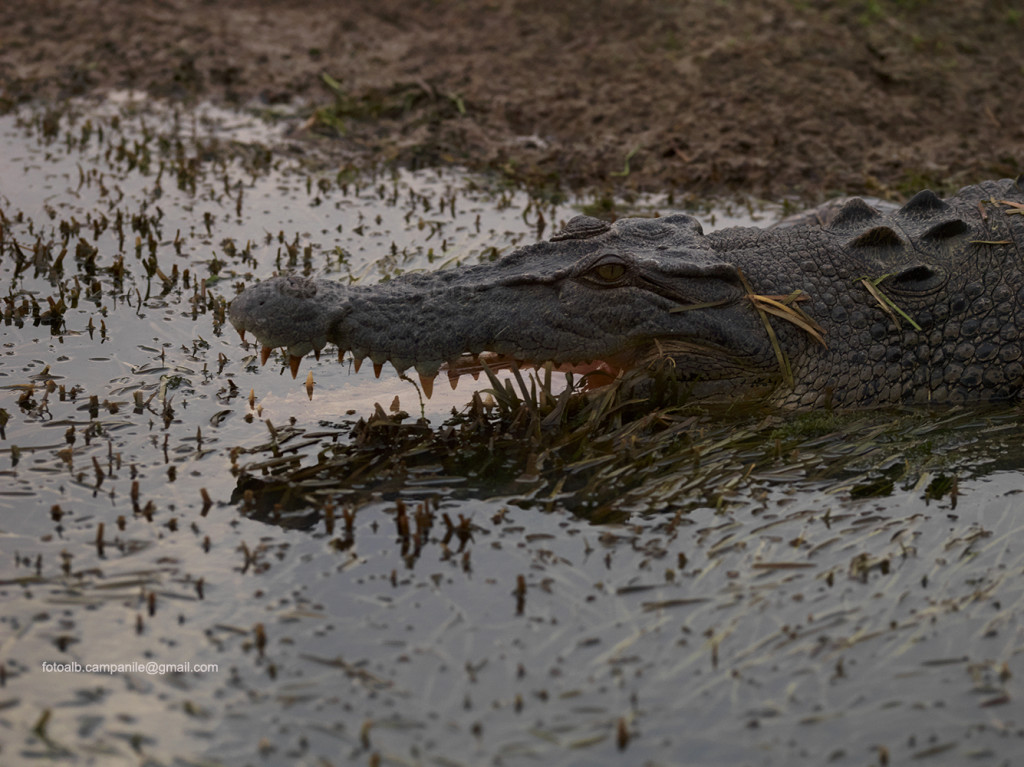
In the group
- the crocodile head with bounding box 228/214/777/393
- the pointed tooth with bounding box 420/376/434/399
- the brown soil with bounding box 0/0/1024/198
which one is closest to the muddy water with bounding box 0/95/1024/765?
the pointed tooth with bounding box 420/376/434/399

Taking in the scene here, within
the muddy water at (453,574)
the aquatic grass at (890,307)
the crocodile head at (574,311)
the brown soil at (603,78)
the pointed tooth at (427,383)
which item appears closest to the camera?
the muddy water at (453,574)

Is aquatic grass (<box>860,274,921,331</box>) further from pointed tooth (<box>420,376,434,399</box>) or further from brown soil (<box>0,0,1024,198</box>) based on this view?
brown soil (<box>0,0,1024,198</box>)

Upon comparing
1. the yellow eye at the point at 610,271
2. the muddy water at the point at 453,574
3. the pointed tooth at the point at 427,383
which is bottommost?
the muddy water at the point at 453,574

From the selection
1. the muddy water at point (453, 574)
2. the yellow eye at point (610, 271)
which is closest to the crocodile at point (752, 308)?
the yellow eye at point (610, 271)

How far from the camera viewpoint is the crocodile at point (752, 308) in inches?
195

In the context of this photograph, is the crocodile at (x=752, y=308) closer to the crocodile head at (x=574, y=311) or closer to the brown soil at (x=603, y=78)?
the crocodile head at (x=574, y=311)

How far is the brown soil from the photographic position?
29.4ft

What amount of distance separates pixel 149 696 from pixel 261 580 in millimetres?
648

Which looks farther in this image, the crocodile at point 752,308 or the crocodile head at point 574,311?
the crocodile at point 752,308

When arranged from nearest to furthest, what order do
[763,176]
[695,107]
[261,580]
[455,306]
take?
[261,580] → [455,306] → [763,176] → [695,107]

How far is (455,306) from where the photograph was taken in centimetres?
492

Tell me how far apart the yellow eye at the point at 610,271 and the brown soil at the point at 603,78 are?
145 inches

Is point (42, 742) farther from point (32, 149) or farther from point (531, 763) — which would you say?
point (32, 149)

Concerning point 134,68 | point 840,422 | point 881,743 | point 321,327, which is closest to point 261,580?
point 321,327
